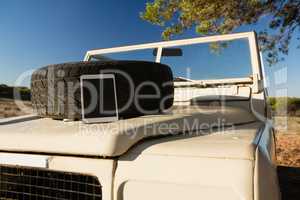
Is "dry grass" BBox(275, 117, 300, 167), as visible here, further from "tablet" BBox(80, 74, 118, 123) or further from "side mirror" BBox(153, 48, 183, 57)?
"tablet" BBox(80, 74, 118, 123)

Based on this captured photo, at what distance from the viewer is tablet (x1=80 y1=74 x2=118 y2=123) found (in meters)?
1.26

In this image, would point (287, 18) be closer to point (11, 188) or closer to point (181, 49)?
point (181, 49)

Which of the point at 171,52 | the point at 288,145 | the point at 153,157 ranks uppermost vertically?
the point at 171,52

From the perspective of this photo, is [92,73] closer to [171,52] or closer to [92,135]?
[92,135]

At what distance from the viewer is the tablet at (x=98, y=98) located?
126 centimetres

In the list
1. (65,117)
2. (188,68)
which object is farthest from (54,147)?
(188,68)

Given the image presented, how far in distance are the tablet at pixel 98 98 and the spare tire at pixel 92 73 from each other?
22 millimetres

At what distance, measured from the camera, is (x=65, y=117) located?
1.39m

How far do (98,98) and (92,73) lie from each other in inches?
4.4

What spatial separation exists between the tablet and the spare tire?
2cm

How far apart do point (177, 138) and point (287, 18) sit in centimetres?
645

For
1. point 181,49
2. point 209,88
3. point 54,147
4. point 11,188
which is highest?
point 181,49

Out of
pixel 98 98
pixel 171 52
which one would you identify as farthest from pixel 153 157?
pixel 171 52

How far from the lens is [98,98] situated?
4.13 feet
